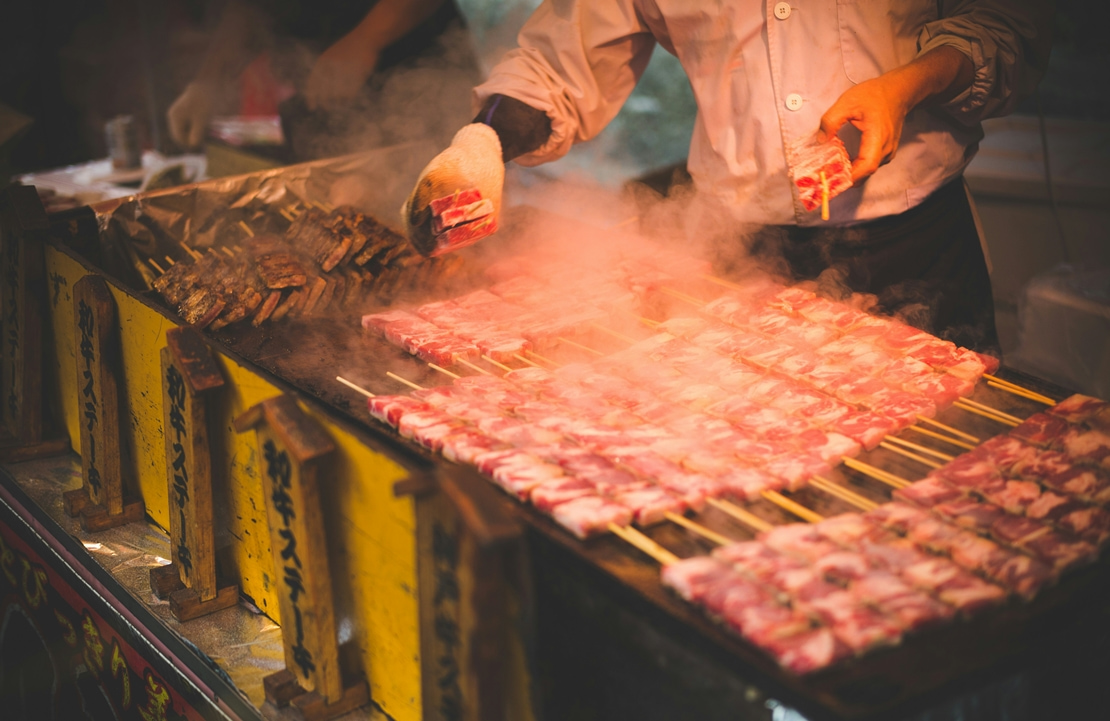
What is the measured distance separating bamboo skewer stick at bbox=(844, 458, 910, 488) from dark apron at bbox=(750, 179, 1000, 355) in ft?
4.57

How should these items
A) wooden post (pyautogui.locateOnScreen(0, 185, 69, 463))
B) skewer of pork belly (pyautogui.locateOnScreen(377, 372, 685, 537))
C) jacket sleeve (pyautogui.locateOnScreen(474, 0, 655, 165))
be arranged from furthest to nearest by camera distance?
jacket sleeve (pyautogui.locateOnScreen(474, 0, 655, 165)), wooden post (pyautogui.locateOnScreen(0, 185, 69, 463)), skewer of pork belly (pyautogui.locateOnScreen(377, 372, 685, 537))

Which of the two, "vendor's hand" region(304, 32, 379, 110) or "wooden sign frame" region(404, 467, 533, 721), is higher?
"vendor's hand" region(304, 32, 379, 110)

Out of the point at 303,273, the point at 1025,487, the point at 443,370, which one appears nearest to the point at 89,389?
the point at 303,273

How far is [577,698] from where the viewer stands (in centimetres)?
209

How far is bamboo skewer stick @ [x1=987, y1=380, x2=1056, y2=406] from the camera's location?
281 centimetres

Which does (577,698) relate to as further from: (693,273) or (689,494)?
(693,273)

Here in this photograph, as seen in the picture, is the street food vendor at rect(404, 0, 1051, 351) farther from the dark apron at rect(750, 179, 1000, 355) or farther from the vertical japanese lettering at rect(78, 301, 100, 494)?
the vertical japanese lettering at rect(78, 301, 100, 494)

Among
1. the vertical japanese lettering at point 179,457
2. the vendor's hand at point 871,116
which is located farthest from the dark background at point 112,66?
the vendor's hand at point 871,116

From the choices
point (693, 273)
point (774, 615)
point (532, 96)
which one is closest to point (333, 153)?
point (532, 96)

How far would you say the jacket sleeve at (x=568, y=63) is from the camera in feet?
12.9

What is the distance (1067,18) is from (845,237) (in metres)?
4.44

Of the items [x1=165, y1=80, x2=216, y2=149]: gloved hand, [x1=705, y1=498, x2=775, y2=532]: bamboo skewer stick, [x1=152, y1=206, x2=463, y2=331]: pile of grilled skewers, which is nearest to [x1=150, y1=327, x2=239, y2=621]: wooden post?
[x1=152, y1=206, x2=463, y2=331]: pile of grilled skewers

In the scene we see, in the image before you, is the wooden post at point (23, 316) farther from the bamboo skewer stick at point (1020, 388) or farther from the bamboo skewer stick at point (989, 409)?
the bamboo skewer stick at point (1020, 388)

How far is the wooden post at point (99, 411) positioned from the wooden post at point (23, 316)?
511 mm
